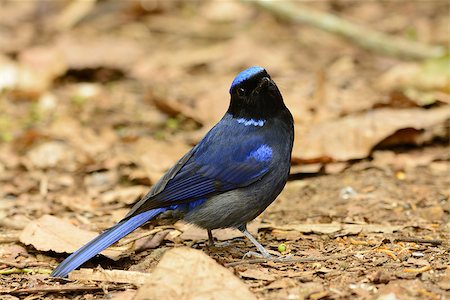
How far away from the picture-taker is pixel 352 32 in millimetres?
8297

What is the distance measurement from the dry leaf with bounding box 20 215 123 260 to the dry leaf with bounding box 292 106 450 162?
1974mm

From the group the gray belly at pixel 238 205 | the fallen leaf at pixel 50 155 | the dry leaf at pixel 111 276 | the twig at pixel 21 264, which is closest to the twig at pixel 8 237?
the twig at pixel 21 264

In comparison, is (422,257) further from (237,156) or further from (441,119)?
(441,119)

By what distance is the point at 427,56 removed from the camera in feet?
25.8

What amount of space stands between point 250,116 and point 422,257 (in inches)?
52.0

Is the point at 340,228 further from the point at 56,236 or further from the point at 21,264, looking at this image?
the point at 21,264

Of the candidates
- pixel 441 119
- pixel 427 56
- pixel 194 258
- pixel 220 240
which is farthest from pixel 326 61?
pixel 194 258

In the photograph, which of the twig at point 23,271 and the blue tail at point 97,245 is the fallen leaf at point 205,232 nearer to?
the blue tail at point 97,245

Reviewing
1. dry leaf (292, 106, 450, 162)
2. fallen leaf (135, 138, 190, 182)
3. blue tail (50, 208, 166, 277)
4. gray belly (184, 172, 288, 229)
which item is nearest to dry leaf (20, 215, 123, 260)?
blue tail (50, 208, 166, 277)

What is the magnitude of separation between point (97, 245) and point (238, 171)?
3.08ft

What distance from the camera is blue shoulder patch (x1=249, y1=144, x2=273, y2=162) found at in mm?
4375

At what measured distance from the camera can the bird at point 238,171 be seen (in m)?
4.35

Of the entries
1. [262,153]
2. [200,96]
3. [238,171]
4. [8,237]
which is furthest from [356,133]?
[8,237]

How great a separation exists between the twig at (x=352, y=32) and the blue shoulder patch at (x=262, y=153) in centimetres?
411
